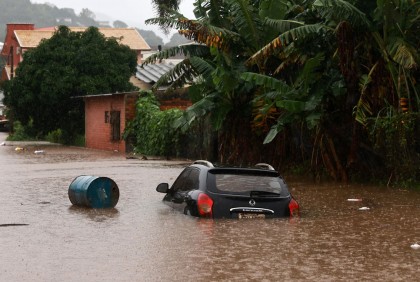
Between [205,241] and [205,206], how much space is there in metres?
2.03

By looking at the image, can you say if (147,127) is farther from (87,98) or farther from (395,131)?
(395,131)

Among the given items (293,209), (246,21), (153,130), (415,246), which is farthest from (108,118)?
(415,246)

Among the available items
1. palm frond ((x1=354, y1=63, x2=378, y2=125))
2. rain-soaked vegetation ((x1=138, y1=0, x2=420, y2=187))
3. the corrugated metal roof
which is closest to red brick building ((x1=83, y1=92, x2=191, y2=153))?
the corrugated metal roof

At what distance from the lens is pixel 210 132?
35469 mm

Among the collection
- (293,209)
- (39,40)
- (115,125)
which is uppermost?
(39,40)

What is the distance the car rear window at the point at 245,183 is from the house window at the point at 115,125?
102 ft

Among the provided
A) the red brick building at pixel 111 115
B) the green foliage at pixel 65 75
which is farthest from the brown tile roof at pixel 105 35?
the red brick building at pixel 111 115

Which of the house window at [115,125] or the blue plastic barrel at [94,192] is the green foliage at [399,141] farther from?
the house window at [115,125]

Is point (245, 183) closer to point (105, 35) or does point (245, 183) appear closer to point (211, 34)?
point (211, 34)

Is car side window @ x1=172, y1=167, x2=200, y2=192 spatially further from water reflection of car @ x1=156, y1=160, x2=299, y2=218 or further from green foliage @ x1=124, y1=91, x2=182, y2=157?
green foliage @ x1=124, y1=91, x2=182, y2=157

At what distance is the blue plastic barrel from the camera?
1859 cm

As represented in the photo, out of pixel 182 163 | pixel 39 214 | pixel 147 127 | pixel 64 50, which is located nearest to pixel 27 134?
pixel 64 50

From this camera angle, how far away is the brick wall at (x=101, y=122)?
153ft

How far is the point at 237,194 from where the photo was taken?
1576 centimetres
